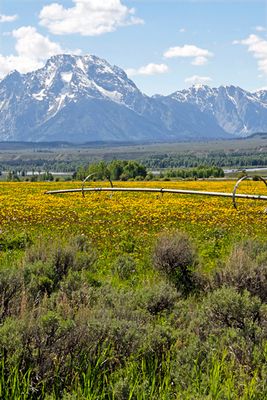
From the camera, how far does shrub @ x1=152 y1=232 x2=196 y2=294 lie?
10023mm

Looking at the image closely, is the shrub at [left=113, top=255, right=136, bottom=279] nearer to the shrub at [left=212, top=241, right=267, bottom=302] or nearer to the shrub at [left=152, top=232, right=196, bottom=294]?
the shrub at [left=152, top=232, right=196, bottom=294]

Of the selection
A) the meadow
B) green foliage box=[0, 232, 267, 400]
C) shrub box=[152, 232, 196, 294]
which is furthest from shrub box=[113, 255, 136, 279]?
green foliage box=[0, 232, 267, 400]

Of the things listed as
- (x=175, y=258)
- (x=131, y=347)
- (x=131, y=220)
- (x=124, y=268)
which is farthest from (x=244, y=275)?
(x=131, y=220)

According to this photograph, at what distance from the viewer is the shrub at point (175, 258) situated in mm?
10023

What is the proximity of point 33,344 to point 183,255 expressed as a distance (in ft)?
17.1

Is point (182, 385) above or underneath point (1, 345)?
underneath

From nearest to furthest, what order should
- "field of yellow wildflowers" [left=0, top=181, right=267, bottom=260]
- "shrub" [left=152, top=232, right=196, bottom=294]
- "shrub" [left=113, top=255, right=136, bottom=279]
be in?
"shrub" [left=152, top=232, right=196, bottom=294], "shrub" [left=113, top=255, right=136, bottom=279], "field of yellow wildflowers" [left=0, top=181, right=267, bottom=260]

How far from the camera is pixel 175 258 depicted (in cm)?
1012

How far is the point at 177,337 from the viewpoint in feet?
20.4

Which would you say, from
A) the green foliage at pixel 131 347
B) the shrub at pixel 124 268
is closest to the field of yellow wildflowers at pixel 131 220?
the shrub at pixel 124 268

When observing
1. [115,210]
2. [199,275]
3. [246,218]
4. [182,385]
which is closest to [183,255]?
[199,275]

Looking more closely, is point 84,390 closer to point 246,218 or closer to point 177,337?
point 177,337

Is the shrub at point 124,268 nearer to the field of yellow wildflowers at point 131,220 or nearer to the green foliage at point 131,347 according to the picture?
the field of yellow wildflowers at point 131,220

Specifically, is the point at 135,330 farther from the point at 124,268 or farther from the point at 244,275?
the point at 124,268
